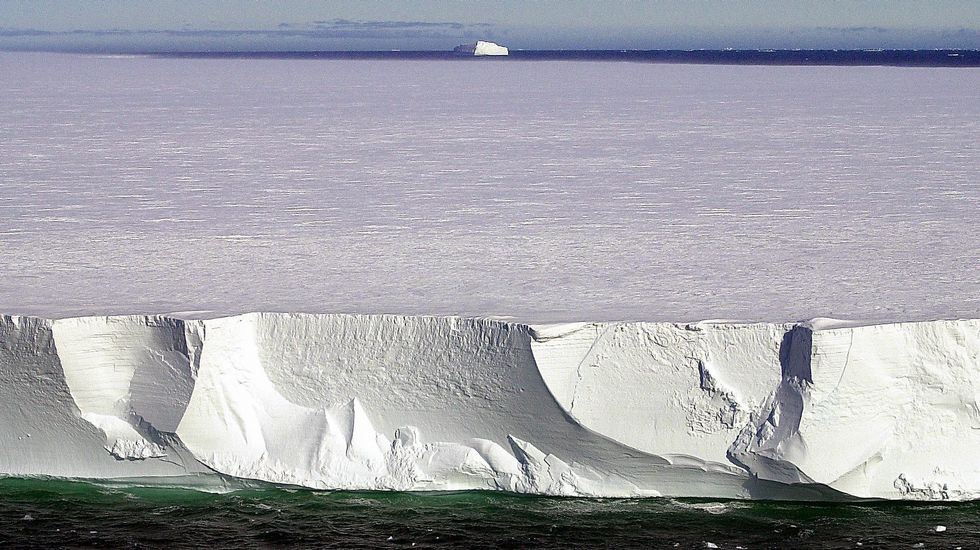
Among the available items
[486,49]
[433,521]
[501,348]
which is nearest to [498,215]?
[501,348]

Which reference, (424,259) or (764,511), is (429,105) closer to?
(424,259)

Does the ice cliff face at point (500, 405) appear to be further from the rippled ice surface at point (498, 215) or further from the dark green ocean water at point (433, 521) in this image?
the rippled ice surface at point (498, 215)

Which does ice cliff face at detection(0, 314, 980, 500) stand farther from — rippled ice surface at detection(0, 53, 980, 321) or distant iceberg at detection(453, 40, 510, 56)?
distant iceberg at detection(453, 40, 510, 56)

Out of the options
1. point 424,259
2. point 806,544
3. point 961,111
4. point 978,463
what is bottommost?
point 806,544

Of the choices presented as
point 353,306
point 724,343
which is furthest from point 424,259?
point 724,343

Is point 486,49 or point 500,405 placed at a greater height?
point 486,49

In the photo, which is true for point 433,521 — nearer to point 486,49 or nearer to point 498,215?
point 498,215

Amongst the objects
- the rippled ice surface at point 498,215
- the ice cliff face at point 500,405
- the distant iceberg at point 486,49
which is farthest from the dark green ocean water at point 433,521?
the distant iceberg at point 486,49
